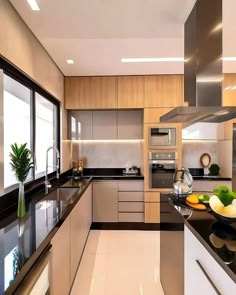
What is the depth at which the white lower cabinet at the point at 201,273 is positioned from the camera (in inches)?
46.8

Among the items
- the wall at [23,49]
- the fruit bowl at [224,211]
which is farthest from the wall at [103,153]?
the fruit bowl at [224,211]

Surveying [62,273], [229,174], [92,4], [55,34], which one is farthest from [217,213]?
[229,174]

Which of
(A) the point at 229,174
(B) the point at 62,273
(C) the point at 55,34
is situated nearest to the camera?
(B) the point at 62,273

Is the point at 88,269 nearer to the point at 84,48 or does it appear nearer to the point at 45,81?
the point at 45,81

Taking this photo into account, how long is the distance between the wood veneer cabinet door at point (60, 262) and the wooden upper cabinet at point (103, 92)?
8.85 feet

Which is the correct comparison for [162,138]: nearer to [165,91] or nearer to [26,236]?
[165,91]

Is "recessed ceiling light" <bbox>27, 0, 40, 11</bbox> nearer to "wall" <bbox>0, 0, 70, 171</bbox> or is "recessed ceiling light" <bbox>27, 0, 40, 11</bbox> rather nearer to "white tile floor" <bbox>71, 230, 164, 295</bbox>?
"wall" <bbox>0, 0, 70, 171</bbox>

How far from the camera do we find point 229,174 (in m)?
4.54

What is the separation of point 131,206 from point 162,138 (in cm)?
133

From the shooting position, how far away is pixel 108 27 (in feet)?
8.63

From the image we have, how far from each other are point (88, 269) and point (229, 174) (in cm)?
292

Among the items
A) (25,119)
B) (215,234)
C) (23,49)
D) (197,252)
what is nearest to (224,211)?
(215,234)

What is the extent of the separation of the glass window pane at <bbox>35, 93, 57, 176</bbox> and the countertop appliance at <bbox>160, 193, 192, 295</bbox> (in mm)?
1926

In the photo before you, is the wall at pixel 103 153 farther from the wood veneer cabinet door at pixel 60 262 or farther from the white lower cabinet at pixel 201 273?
the white lower cabinet at pixel 201 273
